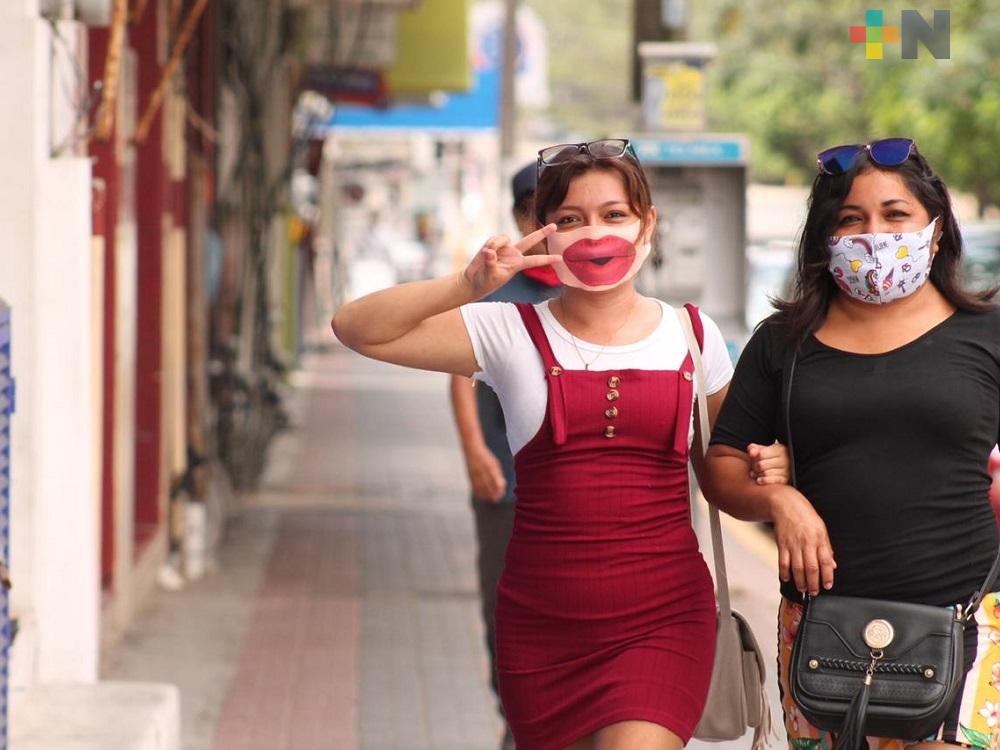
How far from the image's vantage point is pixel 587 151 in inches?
148

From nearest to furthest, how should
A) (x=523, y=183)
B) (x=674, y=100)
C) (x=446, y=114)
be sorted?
(x=523, y=183) < (x=674, y=100) < (x=446, y=114)

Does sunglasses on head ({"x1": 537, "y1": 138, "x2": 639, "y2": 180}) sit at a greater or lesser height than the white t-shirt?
greater

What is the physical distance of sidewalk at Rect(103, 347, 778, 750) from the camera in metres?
7.21

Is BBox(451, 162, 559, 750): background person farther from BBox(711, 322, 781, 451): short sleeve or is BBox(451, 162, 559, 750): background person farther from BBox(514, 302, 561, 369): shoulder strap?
BBox(711, 322, 781, 451): short sleeve

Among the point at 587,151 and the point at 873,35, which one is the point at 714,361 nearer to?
the point at 587,151

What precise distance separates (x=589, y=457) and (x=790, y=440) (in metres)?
0.40

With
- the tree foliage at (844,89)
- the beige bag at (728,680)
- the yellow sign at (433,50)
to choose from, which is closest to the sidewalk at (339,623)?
the beige bag at (728,680)

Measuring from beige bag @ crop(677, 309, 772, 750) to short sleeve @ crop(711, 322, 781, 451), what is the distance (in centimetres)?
7

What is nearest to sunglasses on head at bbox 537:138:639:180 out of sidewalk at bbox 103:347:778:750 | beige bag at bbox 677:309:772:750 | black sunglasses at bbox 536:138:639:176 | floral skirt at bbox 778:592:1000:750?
black sunglasses at bbox 536:138:639:176

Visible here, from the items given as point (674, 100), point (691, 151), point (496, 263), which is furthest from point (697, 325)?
point (674, 100)

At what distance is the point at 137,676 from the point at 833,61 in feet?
105

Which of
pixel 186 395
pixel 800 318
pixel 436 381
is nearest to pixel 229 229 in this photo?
pixel 186 395

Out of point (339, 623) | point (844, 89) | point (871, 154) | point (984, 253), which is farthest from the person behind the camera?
point (844, 89)

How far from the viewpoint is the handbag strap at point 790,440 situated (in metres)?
3.53
